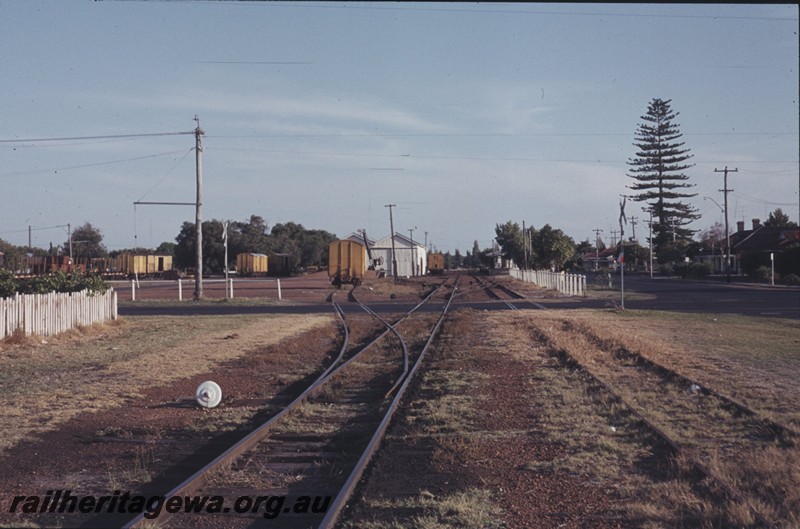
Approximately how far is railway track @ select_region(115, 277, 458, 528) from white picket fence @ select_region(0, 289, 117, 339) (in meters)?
8.90

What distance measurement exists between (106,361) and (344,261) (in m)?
39.6

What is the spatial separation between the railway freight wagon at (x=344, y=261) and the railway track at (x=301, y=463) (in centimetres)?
4165

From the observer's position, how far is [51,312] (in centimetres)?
2028

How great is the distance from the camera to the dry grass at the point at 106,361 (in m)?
11.1

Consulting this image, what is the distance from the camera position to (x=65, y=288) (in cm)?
2331

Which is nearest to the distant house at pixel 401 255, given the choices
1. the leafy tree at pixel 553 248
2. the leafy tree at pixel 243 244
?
the leafy tree at pixel 243 244

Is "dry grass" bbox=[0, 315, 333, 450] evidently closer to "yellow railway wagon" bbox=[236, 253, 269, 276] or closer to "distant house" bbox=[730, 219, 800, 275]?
"distant house" bbox=[730, 219, 800, 275]

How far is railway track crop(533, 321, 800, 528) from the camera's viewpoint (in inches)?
259

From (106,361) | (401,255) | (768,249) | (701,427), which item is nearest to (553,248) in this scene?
(768,249)

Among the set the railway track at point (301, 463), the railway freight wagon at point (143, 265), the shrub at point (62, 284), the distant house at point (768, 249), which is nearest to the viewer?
the railway track at point (301, 463)

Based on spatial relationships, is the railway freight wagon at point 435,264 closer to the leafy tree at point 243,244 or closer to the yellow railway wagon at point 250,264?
the leafy tree at point 243,244

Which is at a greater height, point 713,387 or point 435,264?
point 435,264

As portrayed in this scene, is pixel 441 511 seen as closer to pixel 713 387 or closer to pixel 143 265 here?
pixel 713 387

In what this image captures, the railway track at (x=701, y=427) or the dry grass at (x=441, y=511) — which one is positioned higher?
the railway track at (x=701, y=427)
